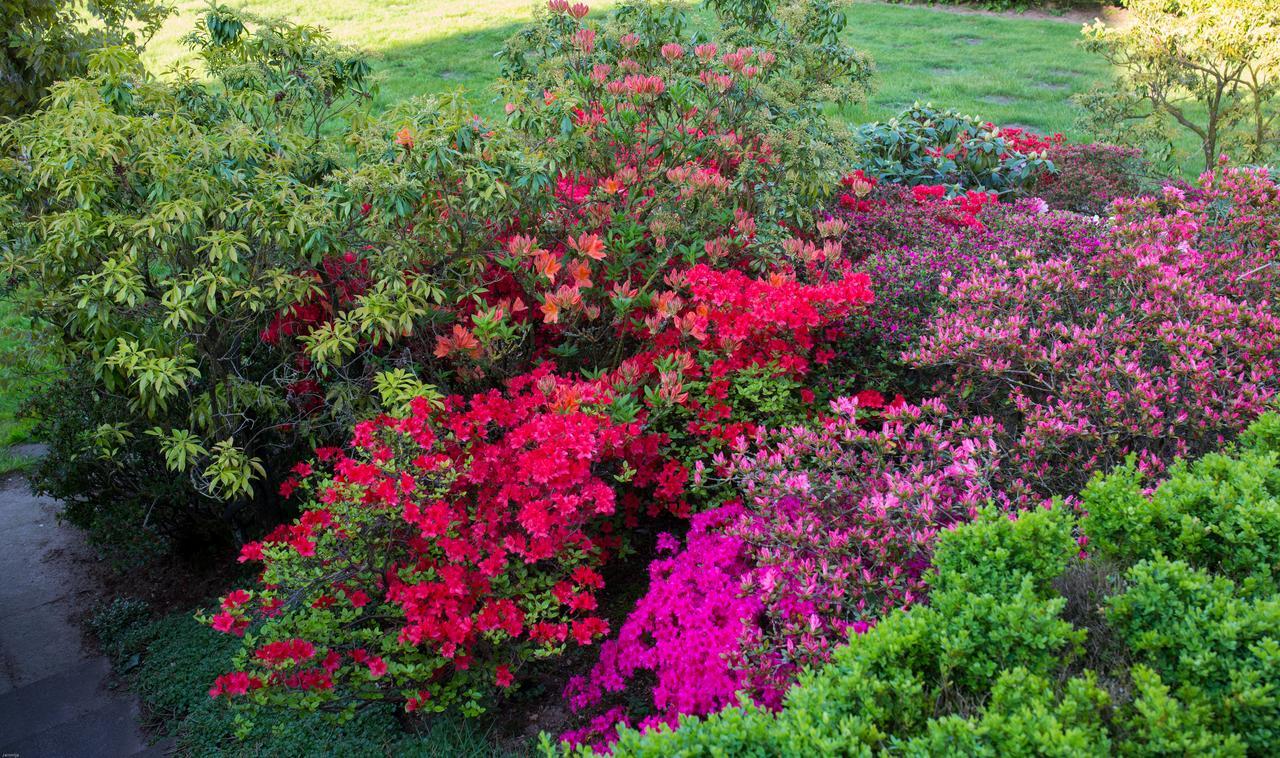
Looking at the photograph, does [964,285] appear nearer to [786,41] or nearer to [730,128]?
[730,128]

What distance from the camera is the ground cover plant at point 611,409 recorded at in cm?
220

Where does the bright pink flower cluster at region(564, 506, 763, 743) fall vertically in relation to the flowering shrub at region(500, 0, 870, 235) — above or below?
below

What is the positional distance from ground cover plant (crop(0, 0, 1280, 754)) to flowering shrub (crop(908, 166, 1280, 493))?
2cm

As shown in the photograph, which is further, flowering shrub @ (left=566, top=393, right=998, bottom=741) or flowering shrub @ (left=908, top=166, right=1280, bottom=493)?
flowering shrub @ (left=908, top=166, right=1280, bottom=493)

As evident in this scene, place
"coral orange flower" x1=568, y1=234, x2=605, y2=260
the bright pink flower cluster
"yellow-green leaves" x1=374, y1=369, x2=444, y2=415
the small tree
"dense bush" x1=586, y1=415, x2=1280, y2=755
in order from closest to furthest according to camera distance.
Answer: "dense bush" x1=586, y1=415, x2=1280, y2=755 → the bright pink flower cluster → "yellow-green leaves" x1=374, y1=369, x2=444, y2=415 → "coral orange flower" x1=568, y1=234, x2=605, y2=260 → the small tree

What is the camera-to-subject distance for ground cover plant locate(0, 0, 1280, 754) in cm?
220

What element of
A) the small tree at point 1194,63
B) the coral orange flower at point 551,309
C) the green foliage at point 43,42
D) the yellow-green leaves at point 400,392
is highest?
the green foliage at point 43,42

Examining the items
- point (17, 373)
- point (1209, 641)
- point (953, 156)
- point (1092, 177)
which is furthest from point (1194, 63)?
point (17, 373)

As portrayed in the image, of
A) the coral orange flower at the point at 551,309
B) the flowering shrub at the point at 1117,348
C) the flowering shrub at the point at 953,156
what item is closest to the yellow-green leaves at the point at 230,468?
the coral orange flower at the point at 551,309

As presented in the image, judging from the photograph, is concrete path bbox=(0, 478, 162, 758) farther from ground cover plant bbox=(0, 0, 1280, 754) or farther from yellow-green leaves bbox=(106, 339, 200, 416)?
yellow-green leaves bbox=(106, 339, 200, 416)

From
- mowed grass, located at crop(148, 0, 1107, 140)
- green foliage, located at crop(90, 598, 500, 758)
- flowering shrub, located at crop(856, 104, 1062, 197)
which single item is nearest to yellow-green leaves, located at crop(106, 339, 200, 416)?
green foliage, located at crop(90, 598, 500, 758)

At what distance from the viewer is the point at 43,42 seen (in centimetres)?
396

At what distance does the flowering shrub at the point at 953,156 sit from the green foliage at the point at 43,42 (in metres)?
4.58

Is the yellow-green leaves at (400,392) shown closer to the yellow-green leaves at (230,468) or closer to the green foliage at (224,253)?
the green foliage at (224,253)
